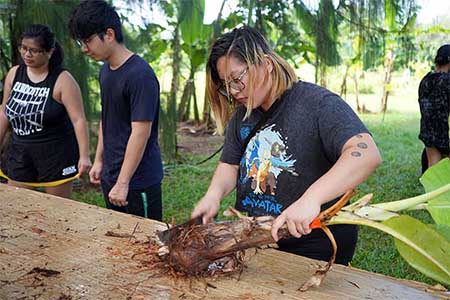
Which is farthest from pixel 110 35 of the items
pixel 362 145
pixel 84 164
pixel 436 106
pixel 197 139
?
pixel 197 139

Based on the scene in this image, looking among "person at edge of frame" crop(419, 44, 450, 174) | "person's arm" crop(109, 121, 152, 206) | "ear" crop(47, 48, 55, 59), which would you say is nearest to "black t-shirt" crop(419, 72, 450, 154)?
"person at edge of frame" crop(419, 44, 450, 174)

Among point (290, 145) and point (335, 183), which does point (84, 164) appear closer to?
point (290, 145)

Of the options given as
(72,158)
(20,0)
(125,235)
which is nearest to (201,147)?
(20,0)

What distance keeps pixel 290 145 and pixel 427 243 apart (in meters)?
0.44

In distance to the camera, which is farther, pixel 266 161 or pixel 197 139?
pixel 197 139

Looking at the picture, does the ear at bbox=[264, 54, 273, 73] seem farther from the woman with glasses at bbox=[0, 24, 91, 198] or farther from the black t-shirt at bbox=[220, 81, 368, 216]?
the woman with glasses at bbox=[0, 24, 91, 198]

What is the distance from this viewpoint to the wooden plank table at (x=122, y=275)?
1.30 metres

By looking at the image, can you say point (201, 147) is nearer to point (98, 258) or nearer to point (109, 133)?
point (109, 133)

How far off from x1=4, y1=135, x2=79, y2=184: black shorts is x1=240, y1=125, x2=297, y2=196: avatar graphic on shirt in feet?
4.38

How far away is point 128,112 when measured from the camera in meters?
2.23

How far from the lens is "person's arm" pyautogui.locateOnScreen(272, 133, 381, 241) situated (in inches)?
47.3

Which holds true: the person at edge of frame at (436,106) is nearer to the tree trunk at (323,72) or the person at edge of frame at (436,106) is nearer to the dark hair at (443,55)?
the dark hair at (443,55)

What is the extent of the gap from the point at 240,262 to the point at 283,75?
541 mm

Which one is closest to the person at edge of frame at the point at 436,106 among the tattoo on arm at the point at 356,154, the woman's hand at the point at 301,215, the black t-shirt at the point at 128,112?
the black t-shirt at the point at 128,112
